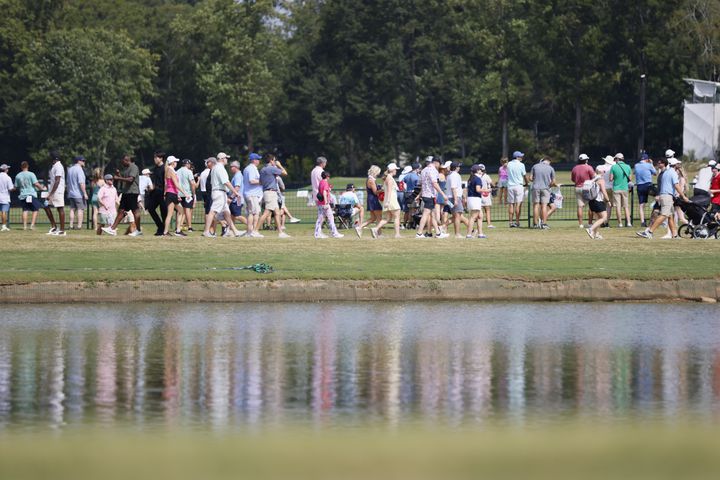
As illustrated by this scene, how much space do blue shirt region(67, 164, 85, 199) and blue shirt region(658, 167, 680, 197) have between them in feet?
42.5

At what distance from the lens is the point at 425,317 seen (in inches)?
713

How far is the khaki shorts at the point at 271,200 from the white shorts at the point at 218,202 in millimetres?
1055

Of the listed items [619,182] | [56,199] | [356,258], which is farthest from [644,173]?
[56,199]

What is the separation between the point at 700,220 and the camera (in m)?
29.5

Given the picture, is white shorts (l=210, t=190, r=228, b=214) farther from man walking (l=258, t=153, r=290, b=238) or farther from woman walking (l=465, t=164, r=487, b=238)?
woman walking (l=465, t=164, r=487, b=238)

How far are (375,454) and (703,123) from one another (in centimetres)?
6310

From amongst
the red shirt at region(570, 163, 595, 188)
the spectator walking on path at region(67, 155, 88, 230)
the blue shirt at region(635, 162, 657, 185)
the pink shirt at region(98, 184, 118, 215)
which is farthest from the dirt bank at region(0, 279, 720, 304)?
the blue shirt at region(635, 162, 657, 185)

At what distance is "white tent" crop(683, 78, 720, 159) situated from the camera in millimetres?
69562

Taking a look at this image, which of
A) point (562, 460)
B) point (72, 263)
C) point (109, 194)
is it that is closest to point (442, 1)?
point (109, 194)

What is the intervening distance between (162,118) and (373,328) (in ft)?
326

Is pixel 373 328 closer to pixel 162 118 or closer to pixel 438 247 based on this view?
pixel 438 247

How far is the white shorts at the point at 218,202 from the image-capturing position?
28984 millimetres

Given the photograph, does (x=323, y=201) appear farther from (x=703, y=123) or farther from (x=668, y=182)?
(x=703, y=123)

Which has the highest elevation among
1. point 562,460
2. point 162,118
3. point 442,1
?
point 442,1
